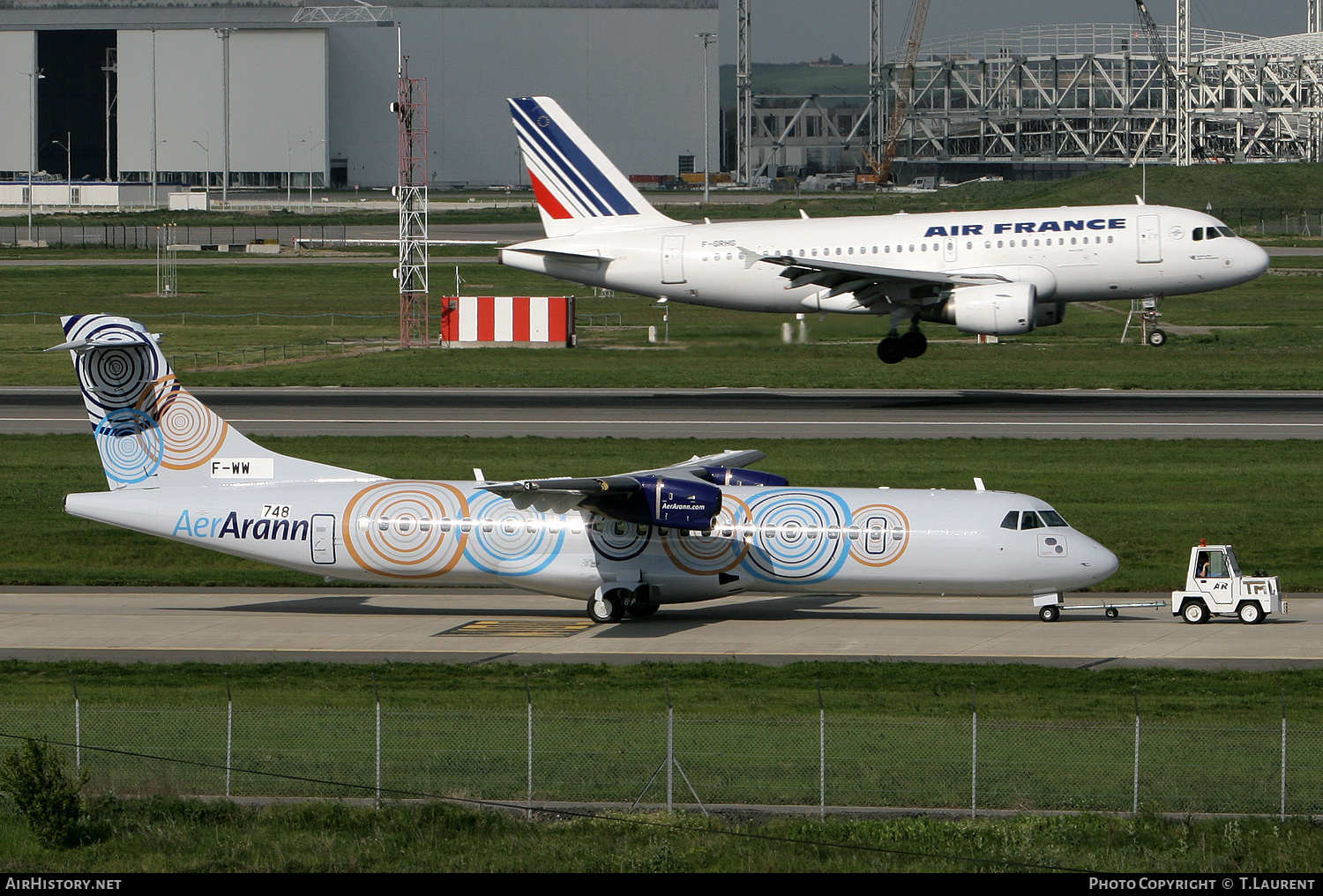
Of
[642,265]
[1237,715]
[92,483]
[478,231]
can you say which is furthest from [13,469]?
[478,231]

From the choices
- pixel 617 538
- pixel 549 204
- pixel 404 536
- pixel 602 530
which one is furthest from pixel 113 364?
pixel 549 204

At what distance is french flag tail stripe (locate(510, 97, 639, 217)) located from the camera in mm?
64562

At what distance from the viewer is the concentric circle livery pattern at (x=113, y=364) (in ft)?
119

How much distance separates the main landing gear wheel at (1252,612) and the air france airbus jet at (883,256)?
2441 cm

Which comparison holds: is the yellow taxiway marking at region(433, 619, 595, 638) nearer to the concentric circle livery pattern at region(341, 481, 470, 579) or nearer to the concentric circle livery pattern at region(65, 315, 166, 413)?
the concentric circle livery pattern at region(341, 481, 470, 579)

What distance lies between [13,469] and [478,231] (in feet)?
364

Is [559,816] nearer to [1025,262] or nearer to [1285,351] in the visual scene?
[1025,262]

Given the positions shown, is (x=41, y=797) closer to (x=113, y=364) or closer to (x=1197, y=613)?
(x=113, y=364)

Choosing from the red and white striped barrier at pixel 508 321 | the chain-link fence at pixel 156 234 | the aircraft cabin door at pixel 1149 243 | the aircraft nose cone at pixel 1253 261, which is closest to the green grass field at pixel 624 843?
the aircraft cabin door at pixel 1149 243

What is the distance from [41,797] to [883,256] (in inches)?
1834

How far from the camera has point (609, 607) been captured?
1372 inches

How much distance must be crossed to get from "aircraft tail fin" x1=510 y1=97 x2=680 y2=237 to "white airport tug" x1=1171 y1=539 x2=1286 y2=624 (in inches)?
1352

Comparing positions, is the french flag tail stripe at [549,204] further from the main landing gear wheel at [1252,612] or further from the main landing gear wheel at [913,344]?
the main landing gear wheel at [1252,612]

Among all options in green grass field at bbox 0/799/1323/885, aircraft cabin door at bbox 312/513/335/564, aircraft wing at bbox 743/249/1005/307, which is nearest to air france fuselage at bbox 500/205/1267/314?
aircraft wing at bbox 743/249/1005/307
